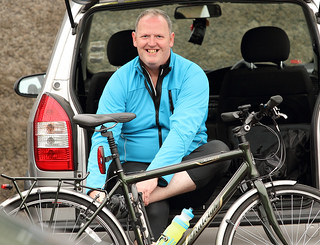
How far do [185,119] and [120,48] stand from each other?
3.77 ft


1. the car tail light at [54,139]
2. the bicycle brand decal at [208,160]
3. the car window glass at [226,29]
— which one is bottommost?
the bicycle brand decal at [208,160]

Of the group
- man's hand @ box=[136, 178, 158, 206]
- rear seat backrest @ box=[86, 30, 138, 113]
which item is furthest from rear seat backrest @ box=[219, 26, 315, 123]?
man's hand @ box=[136, 178, 158, 206]

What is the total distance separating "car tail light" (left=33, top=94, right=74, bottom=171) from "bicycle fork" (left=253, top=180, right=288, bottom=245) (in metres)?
0.91

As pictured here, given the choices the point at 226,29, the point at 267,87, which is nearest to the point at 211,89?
the point at 267,87

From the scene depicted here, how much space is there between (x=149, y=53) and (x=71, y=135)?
558 mm

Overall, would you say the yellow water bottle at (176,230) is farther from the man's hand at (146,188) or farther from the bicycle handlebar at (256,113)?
the bicycle handlebar at (256,113)

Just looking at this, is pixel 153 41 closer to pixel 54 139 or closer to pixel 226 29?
pixel 54 139

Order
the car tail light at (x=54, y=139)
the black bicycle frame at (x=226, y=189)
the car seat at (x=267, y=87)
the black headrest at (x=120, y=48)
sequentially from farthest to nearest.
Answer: the black headrest at (x=120, y=48), the car seat at (x=267, y=87), the car tail light at (x=54, y=139), the black bicycle frame at (x=226, y=189)

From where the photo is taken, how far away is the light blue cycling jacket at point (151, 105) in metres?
3.01

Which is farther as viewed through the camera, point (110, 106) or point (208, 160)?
point (110, 106)

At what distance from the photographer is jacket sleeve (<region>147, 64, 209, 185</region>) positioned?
2.86 meters

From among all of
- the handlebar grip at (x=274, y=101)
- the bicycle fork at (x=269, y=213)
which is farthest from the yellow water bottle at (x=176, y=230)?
the handlebar grip at (x=274, y=101)

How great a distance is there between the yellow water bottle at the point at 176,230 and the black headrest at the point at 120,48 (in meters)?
1.52

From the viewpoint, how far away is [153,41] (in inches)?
121
